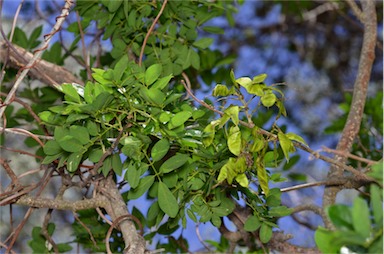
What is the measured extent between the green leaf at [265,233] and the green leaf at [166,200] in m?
0.12

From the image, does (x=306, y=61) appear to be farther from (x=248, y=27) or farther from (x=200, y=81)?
(x=200, y=81)

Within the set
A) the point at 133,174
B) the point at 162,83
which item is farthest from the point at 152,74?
the point at 133,174

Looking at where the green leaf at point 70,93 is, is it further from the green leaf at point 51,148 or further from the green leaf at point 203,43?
the green leaf at point 203,43

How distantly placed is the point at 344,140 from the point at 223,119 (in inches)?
15.9

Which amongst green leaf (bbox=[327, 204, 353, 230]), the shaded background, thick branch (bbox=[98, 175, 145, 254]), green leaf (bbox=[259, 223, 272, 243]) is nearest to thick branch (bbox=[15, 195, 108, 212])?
thick branch (bbox=[98, 175, 145, 254])

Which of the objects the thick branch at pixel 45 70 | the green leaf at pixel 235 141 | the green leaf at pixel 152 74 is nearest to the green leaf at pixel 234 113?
the green leaf at pixel 235 141

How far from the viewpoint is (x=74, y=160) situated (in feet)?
2.55

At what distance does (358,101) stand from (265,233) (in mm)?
336

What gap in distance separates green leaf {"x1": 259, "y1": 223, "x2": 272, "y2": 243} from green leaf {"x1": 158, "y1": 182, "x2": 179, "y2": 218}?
124 mm

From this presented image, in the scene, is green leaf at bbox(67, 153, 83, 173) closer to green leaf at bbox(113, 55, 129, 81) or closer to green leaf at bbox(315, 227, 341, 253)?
green leaf at bbox(113, 55, 129, 81)

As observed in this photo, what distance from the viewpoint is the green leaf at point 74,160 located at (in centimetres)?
78

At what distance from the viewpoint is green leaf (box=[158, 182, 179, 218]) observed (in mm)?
774

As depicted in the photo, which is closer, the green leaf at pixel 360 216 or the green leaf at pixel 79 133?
the green leaf at pixel 360 216

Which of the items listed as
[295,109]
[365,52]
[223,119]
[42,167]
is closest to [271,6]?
[295,109]
